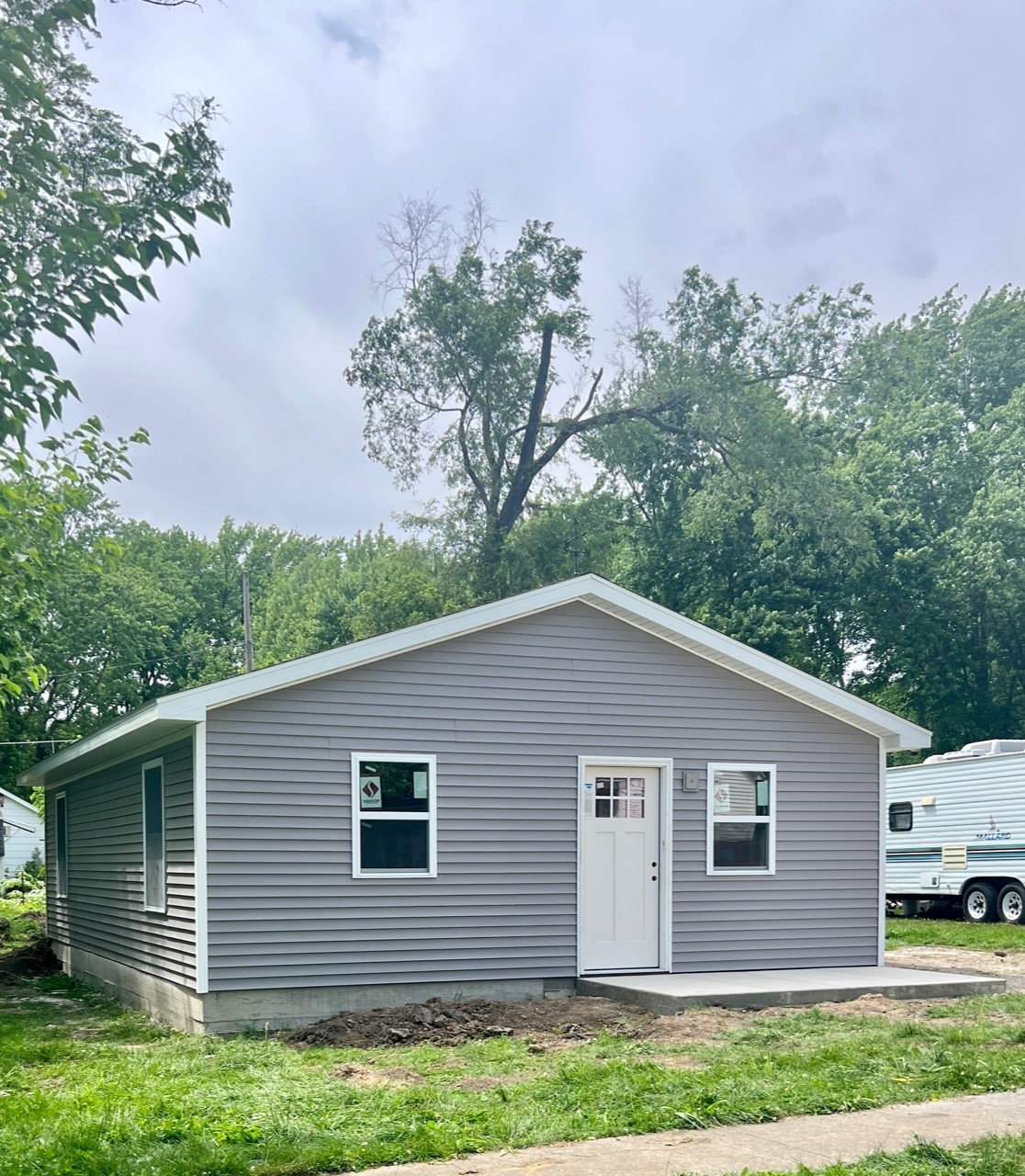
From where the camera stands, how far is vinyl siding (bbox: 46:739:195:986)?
1158cm

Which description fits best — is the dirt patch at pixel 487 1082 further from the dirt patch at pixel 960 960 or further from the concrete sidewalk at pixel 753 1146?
the dirt patch at pixel 960 960

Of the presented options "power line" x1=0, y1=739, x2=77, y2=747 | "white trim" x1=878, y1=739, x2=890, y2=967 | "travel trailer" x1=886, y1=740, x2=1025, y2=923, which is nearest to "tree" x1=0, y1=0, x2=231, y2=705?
"white trim" x1=878, y1=739, x2=890, y2=967

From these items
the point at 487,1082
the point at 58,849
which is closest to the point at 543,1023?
the point at 487,1082

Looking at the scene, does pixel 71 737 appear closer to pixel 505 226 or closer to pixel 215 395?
pixel 505 226

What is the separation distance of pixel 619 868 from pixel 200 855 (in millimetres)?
4177

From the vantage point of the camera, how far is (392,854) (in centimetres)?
1180

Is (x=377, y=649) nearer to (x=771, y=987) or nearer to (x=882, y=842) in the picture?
(x=771, y=987)

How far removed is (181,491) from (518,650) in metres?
37.7

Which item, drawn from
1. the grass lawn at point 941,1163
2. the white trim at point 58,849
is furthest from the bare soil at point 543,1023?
the white trim at point 58,849

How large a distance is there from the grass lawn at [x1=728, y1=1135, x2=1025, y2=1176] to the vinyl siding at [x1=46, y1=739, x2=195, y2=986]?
6.86 metres

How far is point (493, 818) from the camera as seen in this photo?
12.2 m

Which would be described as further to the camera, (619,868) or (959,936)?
(959,936)

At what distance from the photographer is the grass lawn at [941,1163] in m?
5.58

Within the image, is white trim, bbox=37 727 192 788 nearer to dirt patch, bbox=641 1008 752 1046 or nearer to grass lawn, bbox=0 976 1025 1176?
grass lawn, bbox=0 976 1025 1176
